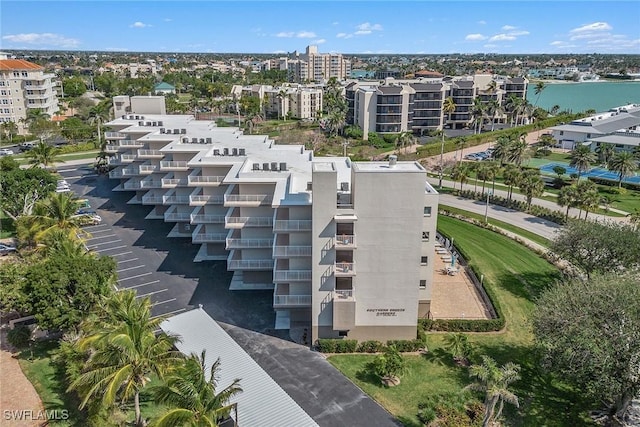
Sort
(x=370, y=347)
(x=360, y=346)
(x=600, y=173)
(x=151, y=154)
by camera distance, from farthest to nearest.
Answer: (x=600, y=173) < (x=151, y=154) < (x=360, y=346) < (x=370, y=347)

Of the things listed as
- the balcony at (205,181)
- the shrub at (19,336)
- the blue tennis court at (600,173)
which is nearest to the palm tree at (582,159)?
the blue tennis court at (600,173)

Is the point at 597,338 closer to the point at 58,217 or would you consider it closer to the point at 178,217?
the point at 178,217

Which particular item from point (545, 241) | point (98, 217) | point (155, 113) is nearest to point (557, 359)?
point (545, 241)

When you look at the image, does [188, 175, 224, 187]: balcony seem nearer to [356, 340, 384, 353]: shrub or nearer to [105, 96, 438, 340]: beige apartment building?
[105, 96, 438, 340]: beige apartment building

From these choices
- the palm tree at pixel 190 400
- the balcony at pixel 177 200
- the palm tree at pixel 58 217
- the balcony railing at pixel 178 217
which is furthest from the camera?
the balcony at pixel 177 200

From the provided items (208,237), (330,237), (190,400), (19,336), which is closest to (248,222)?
(208,237)

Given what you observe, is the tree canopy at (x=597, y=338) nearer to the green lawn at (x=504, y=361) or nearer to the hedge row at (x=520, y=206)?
the green lawn at (x=504, y=361)
